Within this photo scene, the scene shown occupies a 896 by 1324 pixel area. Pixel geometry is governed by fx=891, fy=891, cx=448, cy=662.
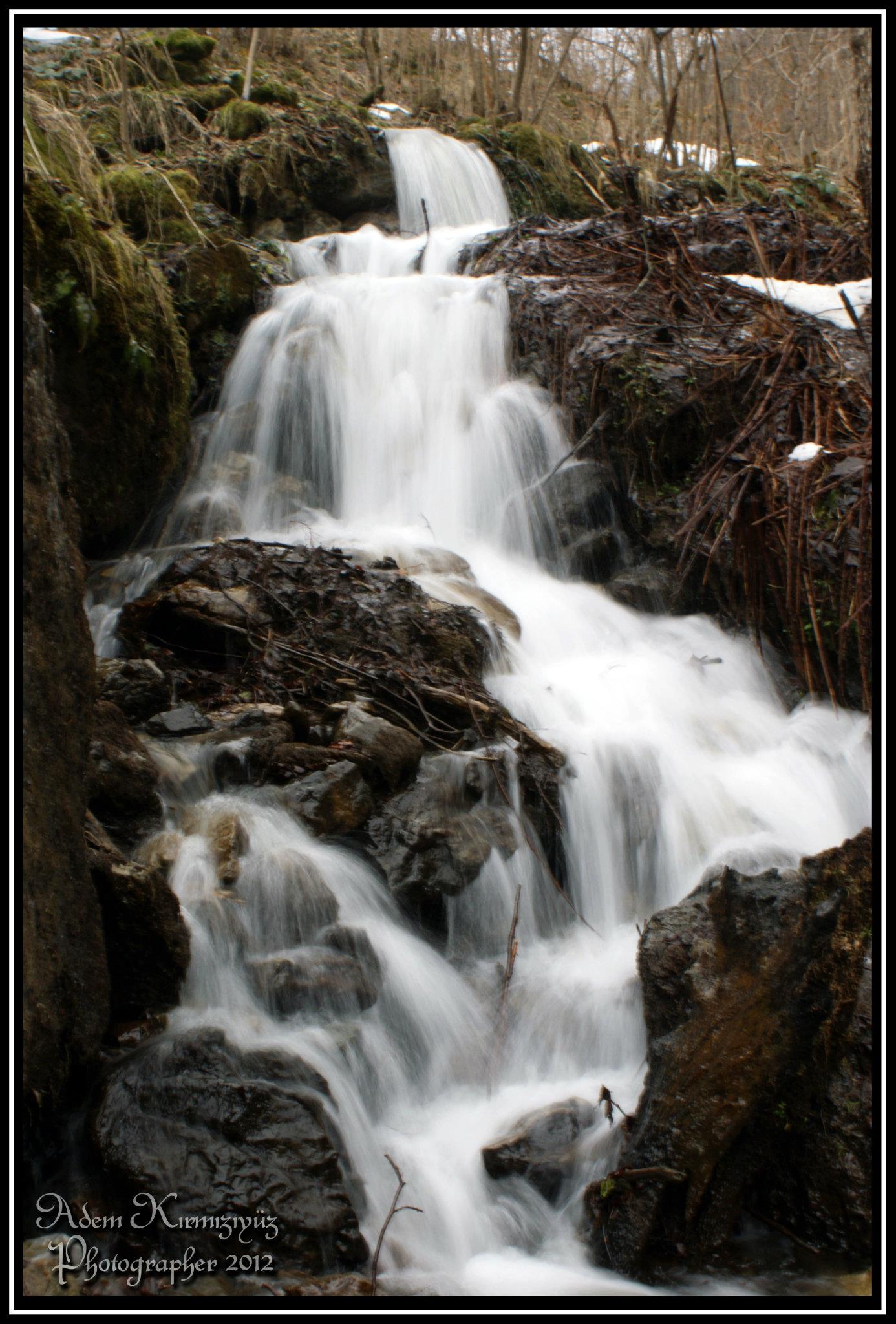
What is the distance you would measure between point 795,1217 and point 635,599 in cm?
421

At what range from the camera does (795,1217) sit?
2820 millimetres

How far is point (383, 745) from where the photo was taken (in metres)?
4.27

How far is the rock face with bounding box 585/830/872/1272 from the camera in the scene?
2.76 m

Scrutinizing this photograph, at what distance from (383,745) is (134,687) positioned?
1305 millimetres

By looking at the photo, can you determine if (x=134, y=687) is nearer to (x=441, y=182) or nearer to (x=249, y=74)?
(x=441, y=182)

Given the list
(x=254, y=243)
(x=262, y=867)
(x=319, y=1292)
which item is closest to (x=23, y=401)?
(x=262, y=867)

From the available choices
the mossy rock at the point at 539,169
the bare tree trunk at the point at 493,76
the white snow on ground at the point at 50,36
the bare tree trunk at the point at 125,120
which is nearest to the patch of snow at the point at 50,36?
the white snow on ground at the point at 50,36

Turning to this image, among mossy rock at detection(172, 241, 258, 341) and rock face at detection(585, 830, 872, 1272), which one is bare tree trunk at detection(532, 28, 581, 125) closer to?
mossy rock at detection(172, 241, 258, 341)

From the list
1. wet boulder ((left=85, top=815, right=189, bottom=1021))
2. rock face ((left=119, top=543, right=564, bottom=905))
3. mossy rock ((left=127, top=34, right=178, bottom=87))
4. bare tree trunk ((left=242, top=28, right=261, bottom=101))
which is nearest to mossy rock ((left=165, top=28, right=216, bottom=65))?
mossy rock ((left=127, top=34, right=178, bottom=87))

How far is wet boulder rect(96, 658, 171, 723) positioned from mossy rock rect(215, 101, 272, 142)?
8.92 metres

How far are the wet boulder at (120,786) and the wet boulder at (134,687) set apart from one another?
52cm

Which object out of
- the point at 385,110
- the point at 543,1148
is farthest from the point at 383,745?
the point at 385,110

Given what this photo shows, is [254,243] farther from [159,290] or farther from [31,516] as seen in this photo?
[31,516]
